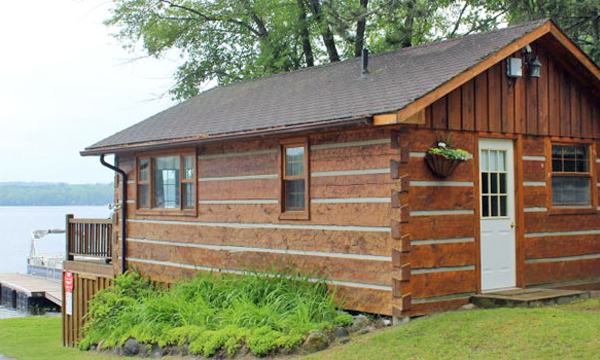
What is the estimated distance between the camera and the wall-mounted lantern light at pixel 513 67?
1152cm

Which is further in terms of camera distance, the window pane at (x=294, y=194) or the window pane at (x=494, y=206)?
the window pane at (x=294, y=194)

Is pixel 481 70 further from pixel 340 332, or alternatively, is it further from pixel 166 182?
pixel 166 182

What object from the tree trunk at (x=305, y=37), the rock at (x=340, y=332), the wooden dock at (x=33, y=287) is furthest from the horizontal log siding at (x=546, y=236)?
the wooden dock at (x=33, y=287)

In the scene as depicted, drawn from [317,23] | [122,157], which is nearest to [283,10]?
[317,23]

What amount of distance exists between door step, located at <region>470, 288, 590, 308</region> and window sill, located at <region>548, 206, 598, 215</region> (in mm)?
1387

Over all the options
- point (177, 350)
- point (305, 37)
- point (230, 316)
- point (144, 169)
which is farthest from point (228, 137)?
point (305, 37)

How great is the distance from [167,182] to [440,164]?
6548mm

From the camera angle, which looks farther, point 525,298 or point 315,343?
point 525,298

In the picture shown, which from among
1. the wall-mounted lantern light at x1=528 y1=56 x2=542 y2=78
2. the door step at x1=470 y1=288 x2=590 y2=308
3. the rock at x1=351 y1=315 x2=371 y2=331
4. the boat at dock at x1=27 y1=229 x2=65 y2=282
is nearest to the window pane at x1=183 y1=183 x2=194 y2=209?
the rock at x1=351 y1=315 x2=371 y2=331

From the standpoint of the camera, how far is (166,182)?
14.9 meters

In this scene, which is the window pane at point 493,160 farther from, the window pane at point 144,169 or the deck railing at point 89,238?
the deck railing at point 89,238

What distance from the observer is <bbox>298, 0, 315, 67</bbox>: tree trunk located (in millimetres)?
25337

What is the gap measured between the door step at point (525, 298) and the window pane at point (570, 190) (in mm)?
1689

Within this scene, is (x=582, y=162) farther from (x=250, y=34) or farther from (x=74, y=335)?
(x=250, y=34)
